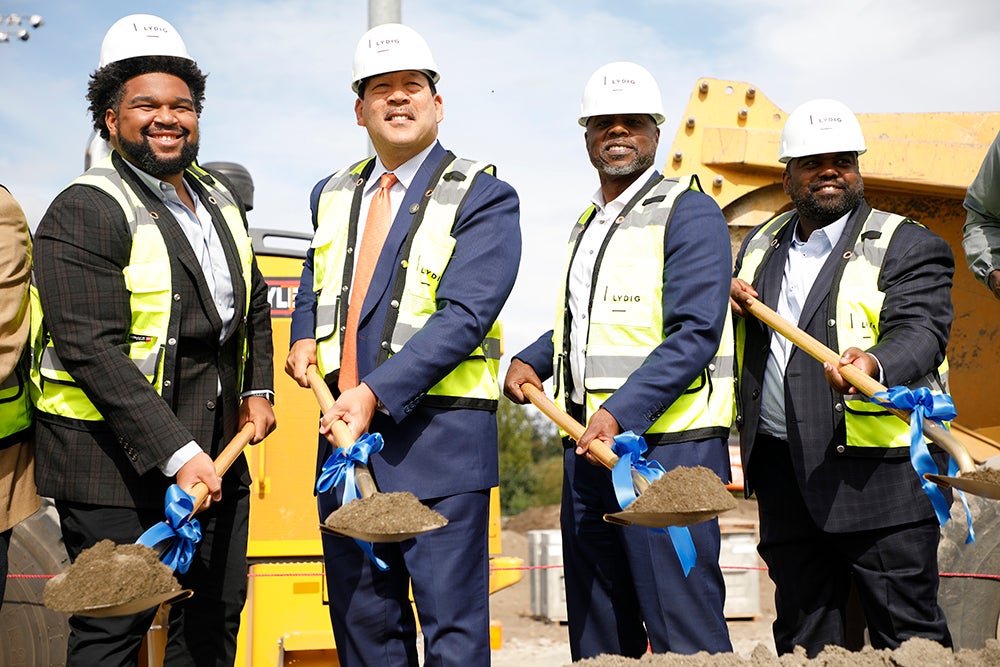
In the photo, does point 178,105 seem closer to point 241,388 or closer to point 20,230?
point 20,230

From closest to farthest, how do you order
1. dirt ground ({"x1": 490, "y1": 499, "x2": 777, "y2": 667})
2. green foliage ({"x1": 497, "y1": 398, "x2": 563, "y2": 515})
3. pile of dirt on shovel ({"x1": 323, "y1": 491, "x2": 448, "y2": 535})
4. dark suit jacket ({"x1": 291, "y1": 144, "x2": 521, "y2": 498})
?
pile of dirt on shovel ({"x1": 323, "y1": 491, "x2": 448, "y2": 535})
dark suit jacket ({"x1": 291, "y1": 144, "x2": 521, "y2": 498})
dirt ground ({"x1": 490, "y1": 499, "x2": 777, "y2": 667})
green foliage ({"x1": 497, "y1": 398, "x2": 563, "y2": 515})

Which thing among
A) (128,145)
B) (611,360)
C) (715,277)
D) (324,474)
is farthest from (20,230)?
(715,277)

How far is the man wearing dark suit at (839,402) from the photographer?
12.1 feet

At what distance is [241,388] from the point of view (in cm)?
367

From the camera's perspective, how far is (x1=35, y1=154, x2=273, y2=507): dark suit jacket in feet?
10.3

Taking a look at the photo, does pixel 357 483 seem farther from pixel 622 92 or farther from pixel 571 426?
pixel 622 92

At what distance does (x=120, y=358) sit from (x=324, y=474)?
665 mm

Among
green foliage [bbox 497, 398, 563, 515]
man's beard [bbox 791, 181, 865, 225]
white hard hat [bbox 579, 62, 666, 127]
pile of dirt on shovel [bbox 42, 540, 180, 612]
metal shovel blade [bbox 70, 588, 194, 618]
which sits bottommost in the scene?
green foliage [bbox 497, 398, 563, 515]

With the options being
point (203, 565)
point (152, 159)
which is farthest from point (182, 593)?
point (152, 159)

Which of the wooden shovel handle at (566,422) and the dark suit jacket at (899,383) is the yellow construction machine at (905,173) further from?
the wooden shovel handle at (566,422)

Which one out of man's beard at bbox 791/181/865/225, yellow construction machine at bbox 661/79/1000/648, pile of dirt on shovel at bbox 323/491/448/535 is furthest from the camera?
yellow construction machine at bbox 661/79/1000/648

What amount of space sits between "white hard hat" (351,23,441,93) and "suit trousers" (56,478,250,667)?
1.35m

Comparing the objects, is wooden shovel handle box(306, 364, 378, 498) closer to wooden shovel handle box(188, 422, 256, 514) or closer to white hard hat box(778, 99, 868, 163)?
wooden shovel handle box(188, 422, 256, 514)

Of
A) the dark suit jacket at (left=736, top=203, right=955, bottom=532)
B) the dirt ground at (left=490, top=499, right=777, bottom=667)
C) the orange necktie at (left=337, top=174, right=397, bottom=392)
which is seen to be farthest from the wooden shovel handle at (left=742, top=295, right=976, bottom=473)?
the dirt ground at (left=490, top=499, right=777, bottom=667)
